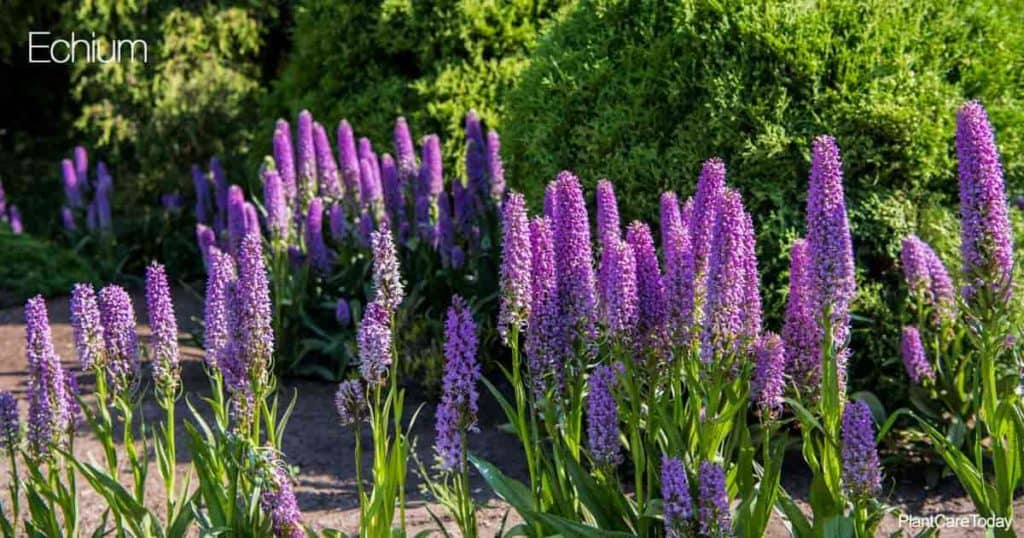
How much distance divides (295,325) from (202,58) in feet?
15.2

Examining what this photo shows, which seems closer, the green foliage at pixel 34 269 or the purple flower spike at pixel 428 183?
the purple flower spike at pixel 428 183

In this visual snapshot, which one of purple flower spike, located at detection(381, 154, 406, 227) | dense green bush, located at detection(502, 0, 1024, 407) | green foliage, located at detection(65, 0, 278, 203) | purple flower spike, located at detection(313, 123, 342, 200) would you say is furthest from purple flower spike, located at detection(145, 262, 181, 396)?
green foliage, located at detection(65, 0, 278, 203)

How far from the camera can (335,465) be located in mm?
4793

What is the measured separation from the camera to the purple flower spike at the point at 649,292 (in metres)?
2.87

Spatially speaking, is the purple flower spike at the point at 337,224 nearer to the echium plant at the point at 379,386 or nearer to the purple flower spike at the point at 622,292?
the echium plant at the point at 379,386

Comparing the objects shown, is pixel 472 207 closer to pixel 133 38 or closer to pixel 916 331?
pixel 916 331

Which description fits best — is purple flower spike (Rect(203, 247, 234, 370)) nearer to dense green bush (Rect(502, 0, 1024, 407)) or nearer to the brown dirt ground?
the brown dirt ground

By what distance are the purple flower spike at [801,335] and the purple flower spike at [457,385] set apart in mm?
810

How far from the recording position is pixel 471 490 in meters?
4.44

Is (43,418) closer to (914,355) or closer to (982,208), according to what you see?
(982,208)

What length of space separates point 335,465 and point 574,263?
228cm

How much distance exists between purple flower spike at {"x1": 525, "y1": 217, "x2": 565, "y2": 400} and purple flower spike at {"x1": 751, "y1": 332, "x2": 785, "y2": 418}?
20.9 inches

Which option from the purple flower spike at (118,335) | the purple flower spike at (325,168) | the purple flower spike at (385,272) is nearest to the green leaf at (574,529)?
the purple flower spike at (385,272)

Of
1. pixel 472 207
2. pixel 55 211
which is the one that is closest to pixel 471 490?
pixel 472 207
